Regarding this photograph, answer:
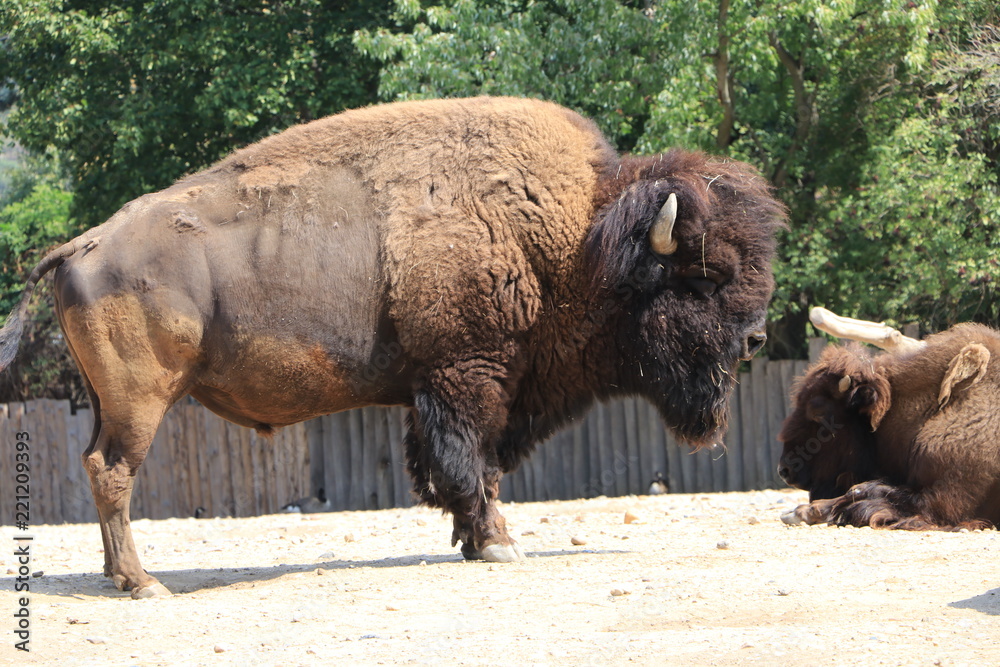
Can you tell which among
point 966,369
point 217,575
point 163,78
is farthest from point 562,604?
point 163,78

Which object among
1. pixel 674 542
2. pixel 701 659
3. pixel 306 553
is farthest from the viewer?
pixel 306 553

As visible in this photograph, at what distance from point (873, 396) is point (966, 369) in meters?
0.62

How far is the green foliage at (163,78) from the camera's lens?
15.4 m

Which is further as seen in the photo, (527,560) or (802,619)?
(527,560)

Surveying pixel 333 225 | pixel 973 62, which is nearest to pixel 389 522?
pixel 333 225

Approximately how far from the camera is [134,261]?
590 cm

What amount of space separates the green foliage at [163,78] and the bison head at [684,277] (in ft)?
32.3

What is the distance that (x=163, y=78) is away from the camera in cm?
1645

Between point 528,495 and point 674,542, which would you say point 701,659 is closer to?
point 674,542

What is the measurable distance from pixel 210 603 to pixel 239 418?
138 cm

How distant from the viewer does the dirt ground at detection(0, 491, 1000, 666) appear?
13.3 ft

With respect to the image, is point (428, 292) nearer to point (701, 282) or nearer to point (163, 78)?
point (701, 282)

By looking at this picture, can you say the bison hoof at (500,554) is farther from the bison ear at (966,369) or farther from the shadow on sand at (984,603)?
the bison ear at (966,369)

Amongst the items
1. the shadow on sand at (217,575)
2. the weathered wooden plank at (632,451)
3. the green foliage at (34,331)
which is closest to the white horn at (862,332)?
the shadow on sand at (217,575)
